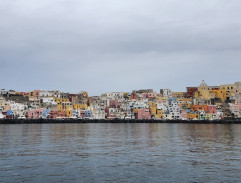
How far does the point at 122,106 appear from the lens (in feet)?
577

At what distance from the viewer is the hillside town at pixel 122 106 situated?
526 feet

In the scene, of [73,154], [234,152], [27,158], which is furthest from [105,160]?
[234,152]

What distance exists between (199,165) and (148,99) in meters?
162

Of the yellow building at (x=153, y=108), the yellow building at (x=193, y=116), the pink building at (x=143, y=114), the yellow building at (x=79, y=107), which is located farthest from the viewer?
the yellow building at (x=79, y=107)

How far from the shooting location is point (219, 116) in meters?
170

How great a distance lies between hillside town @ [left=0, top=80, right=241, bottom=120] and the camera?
160375 mm

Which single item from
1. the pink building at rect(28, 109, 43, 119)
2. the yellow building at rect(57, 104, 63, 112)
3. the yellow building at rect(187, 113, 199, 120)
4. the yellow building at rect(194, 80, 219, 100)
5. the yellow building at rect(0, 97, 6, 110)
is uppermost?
the yellow building at rect(194, 80, 219, 100)

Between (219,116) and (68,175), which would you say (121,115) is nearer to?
(219,116)

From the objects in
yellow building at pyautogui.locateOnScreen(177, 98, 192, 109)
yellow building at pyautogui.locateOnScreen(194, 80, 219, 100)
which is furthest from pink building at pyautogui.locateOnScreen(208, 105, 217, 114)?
yellow building at pyautogui.locateOnScreen(194, 80, 219, 100)

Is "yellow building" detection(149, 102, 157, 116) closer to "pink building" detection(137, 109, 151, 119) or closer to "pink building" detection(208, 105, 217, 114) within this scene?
"pink building" detection(137, 109, 151, 119)

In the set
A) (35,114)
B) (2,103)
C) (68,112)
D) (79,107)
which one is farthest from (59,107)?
(2,103)

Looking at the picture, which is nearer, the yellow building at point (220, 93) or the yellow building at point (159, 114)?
the yellow building at point (159, 114)

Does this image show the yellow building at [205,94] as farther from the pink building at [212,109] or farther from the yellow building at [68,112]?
the yellow building at [68,112]

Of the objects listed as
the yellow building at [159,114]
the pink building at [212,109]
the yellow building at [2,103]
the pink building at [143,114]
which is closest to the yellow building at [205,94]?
the pink building at [212,109]
